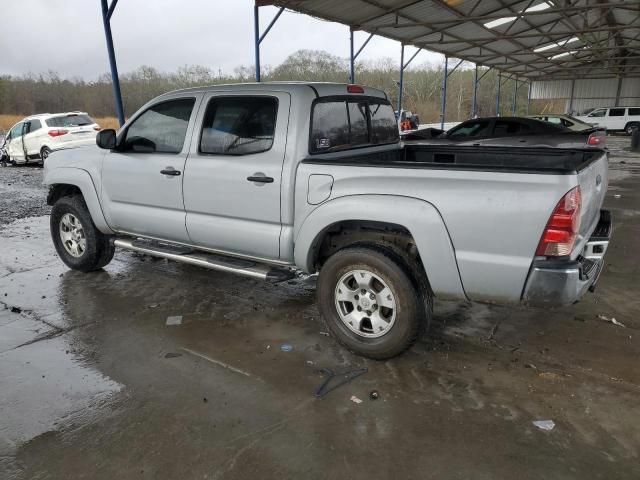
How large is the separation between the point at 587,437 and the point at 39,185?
43.7ft

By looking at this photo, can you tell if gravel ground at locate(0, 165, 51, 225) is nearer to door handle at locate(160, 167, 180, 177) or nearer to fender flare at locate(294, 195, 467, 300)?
door handle at locate(160, 167, 180, 177)

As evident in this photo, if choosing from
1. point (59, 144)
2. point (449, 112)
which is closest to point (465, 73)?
point (449, 112)

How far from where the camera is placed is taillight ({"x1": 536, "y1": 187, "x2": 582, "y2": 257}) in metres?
2.66

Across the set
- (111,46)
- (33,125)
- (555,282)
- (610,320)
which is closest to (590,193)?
(555,282)

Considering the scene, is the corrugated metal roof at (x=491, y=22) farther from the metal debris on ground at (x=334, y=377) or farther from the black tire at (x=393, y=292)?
the metal debris on ground at (x=334, y=377)

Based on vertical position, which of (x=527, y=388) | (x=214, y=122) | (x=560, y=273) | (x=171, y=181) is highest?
(x=214, y=122)

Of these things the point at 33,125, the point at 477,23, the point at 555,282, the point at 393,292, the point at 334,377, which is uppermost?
the point at 477,23

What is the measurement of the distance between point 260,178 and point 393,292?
1.32 m

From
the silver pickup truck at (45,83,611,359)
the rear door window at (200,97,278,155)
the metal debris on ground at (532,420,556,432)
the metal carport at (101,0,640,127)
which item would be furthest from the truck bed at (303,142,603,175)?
the metal carport at (101,0,640,127)

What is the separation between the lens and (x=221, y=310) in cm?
441

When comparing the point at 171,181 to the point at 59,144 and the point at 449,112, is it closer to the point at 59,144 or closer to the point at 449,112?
the point at 59,144

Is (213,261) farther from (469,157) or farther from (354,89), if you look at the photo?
(469,157)

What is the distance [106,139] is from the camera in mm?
4605

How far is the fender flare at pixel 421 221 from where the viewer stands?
3.01 m
